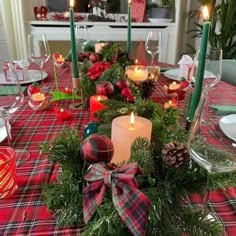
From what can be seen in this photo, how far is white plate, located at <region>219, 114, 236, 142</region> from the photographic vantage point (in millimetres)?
647

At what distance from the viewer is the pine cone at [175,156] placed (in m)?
0.35

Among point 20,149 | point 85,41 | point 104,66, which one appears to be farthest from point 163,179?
point 85,41

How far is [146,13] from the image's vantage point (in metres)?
2.72

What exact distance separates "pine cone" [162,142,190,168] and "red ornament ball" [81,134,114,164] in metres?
0.08

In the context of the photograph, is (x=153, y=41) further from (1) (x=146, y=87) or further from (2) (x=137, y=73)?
(1) (x=146, y=87)

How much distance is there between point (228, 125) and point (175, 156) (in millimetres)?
418

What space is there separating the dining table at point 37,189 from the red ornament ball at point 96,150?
0.28 ft

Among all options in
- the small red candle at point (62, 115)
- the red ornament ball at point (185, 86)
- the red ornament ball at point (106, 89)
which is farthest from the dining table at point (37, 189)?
the red ornament ball at point (185, 86)

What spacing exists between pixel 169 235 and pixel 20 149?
0.45 m

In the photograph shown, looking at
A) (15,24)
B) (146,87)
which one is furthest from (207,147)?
(15,24)

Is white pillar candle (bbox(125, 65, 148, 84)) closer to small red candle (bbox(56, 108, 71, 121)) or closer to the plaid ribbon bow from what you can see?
small red candle (bbox(56, 108, 71, 121))

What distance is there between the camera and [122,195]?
1.03ft

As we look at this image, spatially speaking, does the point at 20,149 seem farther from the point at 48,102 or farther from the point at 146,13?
the point at 146,13

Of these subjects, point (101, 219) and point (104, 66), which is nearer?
point (101, 219)
